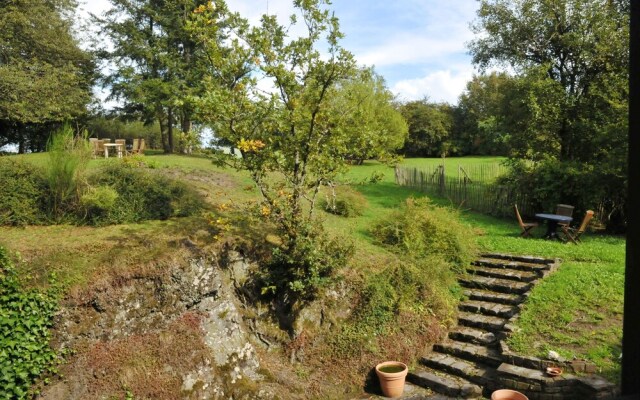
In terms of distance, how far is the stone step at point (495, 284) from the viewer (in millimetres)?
10297

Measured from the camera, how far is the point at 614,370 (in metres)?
7.43

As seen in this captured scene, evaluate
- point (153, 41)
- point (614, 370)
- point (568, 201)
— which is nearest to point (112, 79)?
point (153, 41)

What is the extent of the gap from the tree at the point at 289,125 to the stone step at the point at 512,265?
4705 millimetres

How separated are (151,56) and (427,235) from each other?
15399 millimetres

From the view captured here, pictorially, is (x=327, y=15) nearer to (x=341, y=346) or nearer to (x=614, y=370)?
(x=341, y=346)

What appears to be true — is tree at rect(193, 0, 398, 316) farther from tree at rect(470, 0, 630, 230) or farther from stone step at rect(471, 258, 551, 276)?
tree at rect(470, 0, 630, 230)

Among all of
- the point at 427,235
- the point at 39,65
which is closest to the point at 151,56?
the point at 39,65

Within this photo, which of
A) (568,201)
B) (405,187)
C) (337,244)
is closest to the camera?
(337,244)

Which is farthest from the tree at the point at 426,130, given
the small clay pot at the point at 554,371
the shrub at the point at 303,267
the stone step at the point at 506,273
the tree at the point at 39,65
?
the small clay pot at the point at 554,371

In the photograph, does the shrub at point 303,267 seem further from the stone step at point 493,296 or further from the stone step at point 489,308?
the stone step at point 493,296

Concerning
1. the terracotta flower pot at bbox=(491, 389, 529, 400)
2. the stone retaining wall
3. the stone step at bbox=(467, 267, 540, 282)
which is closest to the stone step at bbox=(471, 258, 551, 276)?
the stone step at bbox=(467, 267, 540, 282)

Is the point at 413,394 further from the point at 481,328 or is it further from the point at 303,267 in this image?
the point at 303,267

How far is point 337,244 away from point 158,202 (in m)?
4.13

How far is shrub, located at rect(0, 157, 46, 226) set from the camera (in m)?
8.77
